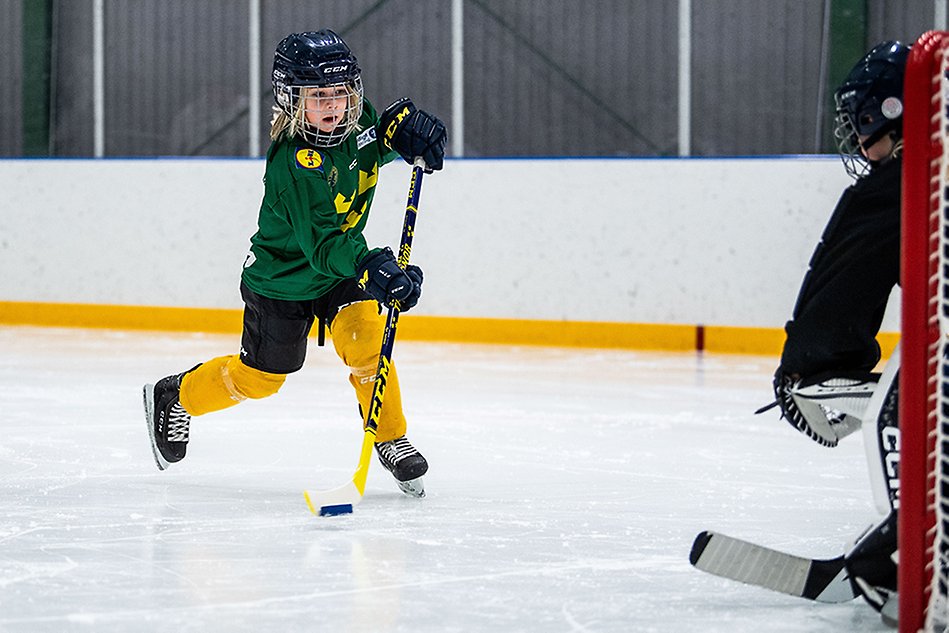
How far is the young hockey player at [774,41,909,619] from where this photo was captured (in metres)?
1.80

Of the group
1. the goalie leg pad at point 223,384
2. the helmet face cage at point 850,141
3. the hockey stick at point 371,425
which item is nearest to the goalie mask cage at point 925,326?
the helmet face cage at point 850,141

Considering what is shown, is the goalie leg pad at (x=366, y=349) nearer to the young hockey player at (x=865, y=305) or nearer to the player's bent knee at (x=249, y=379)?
the player's bent knee at (x=249, y=379)

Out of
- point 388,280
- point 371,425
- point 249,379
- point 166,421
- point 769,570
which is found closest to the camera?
point 769,570

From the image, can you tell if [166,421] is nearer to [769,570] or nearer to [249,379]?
[249,379]

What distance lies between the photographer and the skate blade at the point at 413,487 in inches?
112

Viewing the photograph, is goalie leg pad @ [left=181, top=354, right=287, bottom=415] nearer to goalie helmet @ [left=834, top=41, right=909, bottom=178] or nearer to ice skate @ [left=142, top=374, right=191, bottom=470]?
ice skate @ [left=142, top=374, right=191, bottom=470]

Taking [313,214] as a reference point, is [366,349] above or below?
below

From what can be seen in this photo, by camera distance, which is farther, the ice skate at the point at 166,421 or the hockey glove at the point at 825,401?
the ice skate at the point at 166,421

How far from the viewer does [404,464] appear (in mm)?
2834

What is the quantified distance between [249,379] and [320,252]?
0.39 meters

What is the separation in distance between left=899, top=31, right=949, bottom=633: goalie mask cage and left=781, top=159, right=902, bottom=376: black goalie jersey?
0.53 ft

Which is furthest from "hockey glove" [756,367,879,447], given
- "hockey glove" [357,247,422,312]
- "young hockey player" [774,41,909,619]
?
"hockey glove" [357,247,422,312]

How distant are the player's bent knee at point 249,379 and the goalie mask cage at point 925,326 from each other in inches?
59.3

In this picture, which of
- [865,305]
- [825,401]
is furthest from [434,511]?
[865,305]
